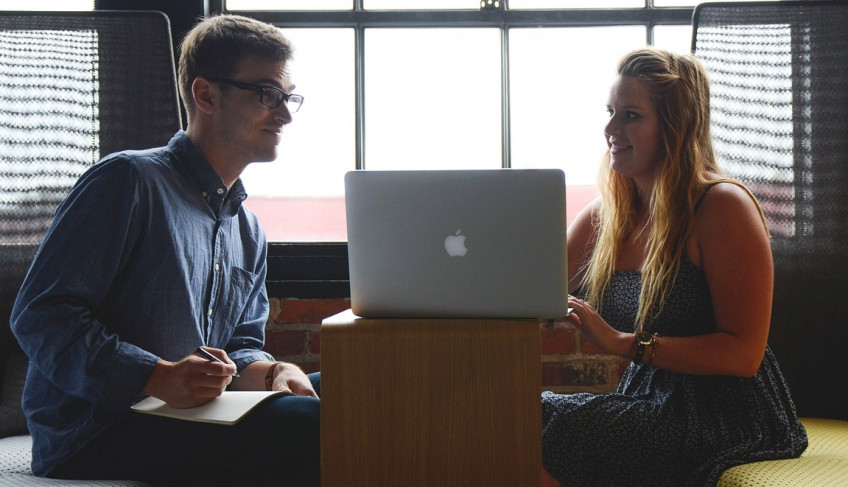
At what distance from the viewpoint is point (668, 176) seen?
1.45 m

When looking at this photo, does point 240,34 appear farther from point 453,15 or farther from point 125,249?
point 453,15

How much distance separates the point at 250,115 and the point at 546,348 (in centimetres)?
104

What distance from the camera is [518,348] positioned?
1034mm

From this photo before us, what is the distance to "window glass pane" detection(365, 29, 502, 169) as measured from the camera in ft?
6.52

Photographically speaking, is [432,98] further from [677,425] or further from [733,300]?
[677,425]

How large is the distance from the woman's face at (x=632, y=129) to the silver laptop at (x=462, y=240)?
56 centimetres

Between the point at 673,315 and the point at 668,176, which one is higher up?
the point at 668,176

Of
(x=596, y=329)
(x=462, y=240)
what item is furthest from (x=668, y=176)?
(x=462, y=240)

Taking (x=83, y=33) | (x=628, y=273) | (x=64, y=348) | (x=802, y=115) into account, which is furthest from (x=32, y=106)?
(x=802, y=115)

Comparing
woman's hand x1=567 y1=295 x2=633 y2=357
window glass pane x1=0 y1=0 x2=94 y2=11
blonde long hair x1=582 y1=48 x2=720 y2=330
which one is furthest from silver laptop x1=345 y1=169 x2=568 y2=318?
window glass pane x1=0 y1=0 x2=94 y2=11

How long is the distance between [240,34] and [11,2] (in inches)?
38.3

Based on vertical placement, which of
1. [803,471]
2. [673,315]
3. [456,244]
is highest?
[456,244]

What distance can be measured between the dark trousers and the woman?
455mm

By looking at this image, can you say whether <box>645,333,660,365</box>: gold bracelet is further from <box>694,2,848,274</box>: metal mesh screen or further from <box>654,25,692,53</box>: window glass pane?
<box>654,25,692,53</box>: window glass pane
